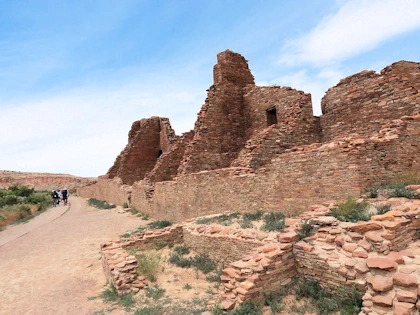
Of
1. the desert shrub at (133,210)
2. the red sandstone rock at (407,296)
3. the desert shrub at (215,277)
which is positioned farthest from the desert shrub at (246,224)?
the desert shrub at (133,210)

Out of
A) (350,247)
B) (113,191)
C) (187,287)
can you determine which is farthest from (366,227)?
(113,191)

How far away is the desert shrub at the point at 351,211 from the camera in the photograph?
514cm

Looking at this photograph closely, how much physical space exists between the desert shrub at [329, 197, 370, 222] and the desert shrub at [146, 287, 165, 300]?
11.6 ft

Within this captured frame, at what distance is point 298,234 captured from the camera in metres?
5.23

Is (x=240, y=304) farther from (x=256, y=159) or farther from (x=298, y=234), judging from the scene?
(x=256, y=159)

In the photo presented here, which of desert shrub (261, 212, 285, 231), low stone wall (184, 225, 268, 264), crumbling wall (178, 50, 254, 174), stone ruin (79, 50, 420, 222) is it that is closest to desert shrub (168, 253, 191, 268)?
low stone wall (184, 225, 268, 264)

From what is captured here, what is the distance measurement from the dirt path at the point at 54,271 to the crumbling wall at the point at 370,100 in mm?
8649

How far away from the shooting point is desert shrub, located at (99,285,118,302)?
568 cm

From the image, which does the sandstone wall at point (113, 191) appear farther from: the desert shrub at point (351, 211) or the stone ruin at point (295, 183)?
the desert shrub at point (351, 211)

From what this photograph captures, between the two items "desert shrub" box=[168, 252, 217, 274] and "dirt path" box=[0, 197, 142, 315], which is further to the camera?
"desert shrub" box=[168, 252, 217, 274]

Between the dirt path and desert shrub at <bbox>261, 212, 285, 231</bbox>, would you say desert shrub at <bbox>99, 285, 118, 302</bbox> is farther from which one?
desert shrub at <bbox>261, 212, 285, 231</bbox>

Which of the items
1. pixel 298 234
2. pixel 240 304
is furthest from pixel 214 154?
pixel 240 304

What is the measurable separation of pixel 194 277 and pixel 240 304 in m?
2.16

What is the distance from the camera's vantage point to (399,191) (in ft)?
18.9
